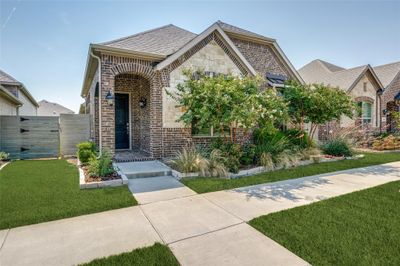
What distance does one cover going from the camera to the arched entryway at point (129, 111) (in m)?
10.5

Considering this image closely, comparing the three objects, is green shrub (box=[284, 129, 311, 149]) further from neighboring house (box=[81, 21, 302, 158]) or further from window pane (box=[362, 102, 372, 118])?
window pane (box=[362, 102, 372, 118])

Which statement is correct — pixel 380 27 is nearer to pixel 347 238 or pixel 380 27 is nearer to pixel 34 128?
pixel 347 238

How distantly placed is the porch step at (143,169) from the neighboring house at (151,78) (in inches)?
33.1

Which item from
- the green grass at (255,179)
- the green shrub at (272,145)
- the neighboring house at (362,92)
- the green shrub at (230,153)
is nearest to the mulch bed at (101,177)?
the green grass at (255,179)

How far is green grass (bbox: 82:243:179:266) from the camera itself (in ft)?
8.64

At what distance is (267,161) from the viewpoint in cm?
794

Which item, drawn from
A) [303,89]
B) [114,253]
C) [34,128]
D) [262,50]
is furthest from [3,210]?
[262,50]

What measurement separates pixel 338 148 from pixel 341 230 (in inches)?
327

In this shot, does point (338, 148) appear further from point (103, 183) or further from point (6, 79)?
point (6, 79)

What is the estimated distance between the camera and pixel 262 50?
44.5 feet

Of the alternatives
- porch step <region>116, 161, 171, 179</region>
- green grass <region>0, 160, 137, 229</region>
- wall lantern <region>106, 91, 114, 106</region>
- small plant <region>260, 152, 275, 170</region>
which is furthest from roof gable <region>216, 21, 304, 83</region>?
green grass <region>0, 160, 137, 229</region>

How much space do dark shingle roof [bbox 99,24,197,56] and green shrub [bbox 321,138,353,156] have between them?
8.50 metres

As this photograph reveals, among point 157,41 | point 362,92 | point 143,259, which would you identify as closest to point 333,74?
point 362,92

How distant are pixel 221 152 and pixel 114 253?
5285 millimetres
